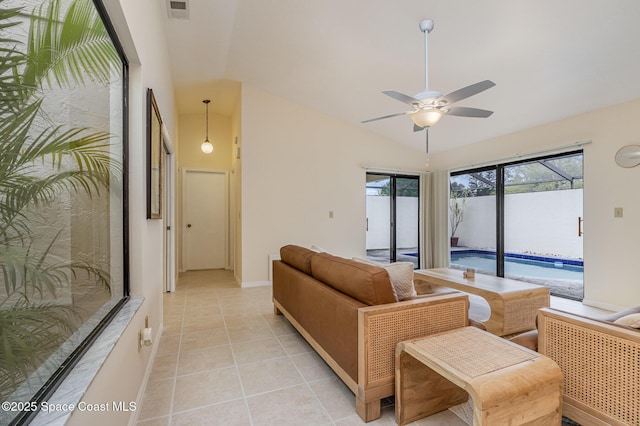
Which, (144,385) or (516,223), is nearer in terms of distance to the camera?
(144,385)

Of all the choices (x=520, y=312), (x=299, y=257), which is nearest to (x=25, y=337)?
(x=299, y=257)

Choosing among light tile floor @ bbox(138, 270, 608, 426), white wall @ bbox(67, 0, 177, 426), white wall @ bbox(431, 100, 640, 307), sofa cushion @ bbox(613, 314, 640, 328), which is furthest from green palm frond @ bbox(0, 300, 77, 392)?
white wall @ bbox(431, 100, 640, 307)

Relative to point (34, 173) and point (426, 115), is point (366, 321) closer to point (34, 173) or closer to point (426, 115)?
point (34, 173)

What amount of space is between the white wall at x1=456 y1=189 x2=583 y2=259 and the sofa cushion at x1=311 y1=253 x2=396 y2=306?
3800 millimetres

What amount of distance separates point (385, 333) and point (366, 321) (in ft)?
0.49

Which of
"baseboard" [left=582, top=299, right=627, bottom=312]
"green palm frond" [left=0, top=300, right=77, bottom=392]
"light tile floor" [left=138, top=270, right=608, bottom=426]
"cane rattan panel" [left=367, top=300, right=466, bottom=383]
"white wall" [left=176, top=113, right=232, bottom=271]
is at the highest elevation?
"white wall" [left=176, top=113, right=232, bottom=271]

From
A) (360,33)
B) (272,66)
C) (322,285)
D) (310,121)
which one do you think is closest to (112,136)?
(322,285)

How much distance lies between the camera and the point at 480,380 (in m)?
1.18

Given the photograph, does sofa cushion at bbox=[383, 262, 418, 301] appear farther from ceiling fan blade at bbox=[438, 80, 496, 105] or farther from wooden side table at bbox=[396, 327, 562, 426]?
ceiling fan blade at bbox=[438, 80, 496, 105]

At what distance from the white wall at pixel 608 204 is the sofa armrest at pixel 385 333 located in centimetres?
316

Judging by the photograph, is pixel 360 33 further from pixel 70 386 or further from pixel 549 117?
pixel 70 386

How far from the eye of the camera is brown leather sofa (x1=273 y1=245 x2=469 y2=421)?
1.60 meters

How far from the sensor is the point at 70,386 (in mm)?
899

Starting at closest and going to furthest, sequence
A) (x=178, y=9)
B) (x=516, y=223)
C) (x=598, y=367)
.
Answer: (x=598, y=367) → (x=178, y=9) → (x=516, y=223)
